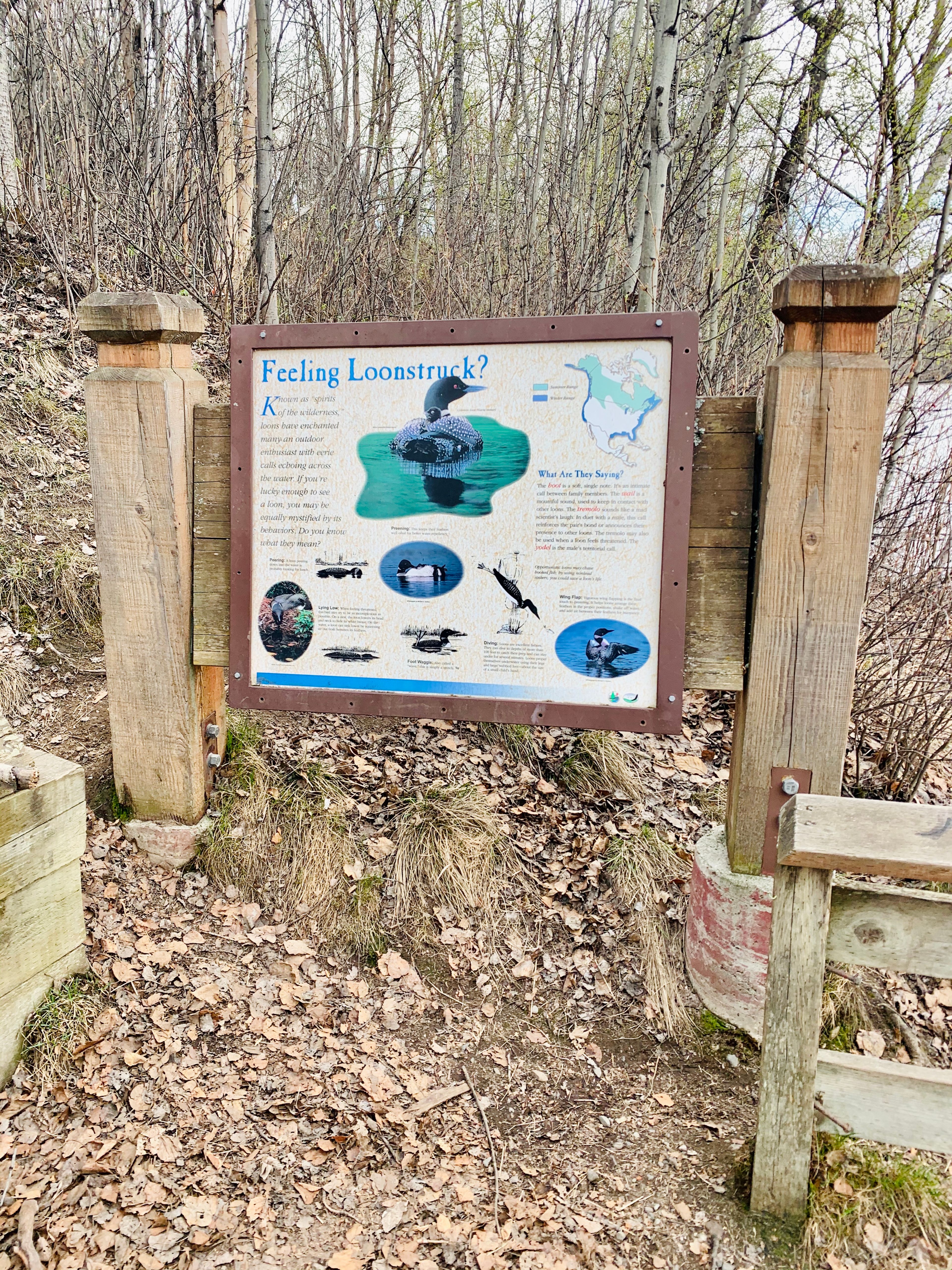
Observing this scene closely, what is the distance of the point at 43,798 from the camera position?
2.56m

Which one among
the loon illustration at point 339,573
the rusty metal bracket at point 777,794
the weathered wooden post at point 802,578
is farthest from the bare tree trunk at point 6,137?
the rusty metal bracket at point 777,794

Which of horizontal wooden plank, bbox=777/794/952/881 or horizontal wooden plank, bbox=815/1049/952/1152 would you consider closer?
horizontal wooden plank, bbox=777/794/952/881

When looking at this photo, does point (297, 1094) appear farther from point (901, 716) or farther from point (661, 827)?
point (901, 716)

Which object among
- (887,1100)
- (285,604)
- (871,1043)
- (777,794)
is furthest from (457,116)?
(887,1100)

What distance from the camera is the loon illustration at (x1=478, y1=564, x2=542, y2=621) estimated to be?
2771mm

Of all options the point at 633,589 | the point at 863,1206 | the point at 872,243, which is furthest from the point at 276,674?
the point at 872,243

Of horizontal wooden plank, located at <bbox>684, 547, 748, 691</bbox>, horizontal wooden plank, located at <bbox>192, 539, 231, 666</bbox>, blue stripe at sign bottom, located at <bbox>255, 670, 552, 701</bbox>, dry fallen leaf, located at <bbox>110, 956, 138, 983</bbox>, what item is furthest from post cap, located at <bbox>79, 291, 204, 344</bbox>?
dry fallen leaf, located at <bbox>110, 956, 138, 983</bbox>

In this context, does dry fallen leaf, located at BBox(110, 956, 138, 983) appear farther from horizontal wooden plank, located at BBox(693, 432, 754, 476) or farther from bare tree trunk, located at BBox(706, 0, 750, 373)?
bare tree trunk, located at BBox(706, 0, 750, 373)

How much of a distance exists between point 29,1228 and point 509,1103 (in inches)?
55.1

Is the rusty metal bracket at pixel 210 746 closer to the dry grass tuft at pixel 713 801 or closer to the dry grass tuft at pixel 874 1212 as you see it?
the dry grass tuft at pixel 713 801

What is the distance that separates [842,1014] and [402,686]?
197cm

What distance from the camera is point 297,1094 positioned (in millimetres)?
2586

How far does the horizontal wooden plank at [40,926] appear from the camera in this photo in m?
2.50

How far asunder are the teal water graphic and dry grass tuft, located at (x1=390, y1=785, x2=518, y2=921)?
135 cm
